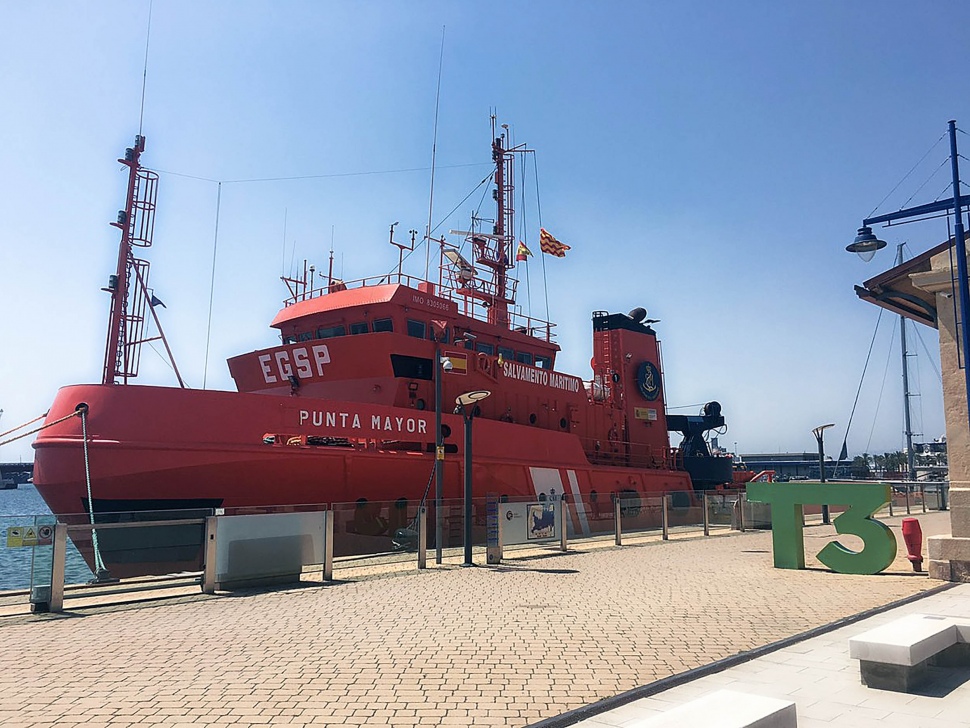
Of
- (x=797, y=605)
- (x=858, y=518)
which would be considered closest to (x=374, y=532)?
(x=797, y=605)

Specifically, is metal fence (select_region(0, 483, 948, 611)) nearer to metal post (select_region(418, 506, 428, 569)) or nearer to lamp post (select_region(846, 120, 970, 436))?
metal post (select_region(418, 506, 428, 569))

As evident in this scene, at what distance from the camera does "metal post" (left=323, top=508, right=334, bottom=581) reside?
471 inches

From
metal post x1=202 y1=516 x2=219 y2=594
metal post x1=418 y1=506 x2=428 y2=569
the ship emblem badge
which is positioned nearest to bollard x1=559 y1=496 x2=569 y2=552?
metal post x1=418 y1=506 x2=428 y2=569

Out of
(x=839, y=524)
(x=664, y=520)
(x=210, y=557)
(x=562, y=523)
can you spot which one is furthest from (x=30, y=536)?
(x=664, y=520)

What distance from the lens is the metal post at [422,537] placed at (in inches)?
540

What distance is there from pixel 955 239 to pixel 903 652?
788cm

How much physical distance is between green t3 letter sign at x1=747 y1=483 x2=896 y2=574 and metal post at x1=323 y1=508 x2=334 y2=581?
27.2 feet

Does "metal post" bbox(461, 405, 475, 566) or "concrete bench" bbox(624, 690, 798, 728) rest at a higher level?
"metal post" bbox(461, 405, 475, 566)

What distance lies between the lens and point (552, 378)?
947 inches

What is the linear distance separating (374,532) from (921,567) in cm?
1002

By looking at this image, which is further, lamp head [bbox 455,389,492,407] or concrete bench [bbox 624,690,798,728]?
lamp head [bbox 455,389,492,407]

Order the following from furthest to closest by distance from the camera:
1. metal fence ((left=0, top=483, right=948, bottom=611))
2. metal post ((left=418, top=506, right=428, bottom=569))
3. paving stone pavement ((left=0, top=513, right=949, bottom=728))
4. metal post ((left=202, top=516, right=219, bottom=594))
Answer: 1. metal post ((left=418, top=506, right=428, bottom=569))
2. metal post ((left=202, top=516, right=219, bottom=594))
3. metal fence ((left=0, top=483, right=948, bottom=611))
4. paving stone pavement ((left=0, top=513, right=949, bottom=728))

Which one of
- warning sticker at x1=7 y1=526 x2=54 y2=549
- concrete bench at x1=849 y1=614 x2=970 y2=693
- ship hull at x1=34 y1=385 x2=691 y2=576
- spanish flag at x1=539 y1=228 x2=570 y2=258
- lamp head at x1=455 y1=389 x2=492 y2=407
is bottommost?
concrete bench at x1=849 y1=614 x2=970 y2=693

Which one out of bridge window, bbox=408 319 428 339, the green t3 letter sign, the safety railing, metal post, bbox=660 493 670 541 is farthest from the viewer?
metal post, bbox=660 493 670 541
